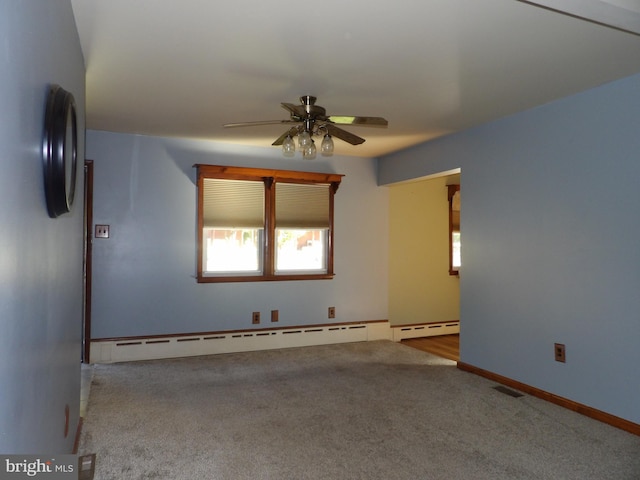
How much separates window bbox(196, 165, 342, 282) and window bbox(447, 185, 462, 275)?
1859mm

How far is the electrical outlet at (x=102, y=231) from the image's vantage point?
175 inches

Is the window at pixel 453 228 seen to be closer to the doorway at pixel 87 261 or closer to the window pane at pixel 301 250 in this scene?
the window pane at pixel 301 250

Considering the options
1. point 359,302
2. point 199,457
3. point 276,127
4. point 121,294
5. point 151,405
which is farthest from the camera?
point 359,302

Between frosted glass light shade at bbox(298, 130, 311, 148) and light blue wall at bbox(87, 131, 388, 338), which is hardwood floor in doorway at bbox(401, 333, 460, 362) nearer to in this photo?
light blue wall at bbox(87, 131, 388, 338)

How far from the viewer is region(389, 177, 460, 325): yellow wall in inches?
234

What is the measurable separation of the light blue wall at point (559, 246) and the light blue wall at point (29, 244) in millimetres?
3335

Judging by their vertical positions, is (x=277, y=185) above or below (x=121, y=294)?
above

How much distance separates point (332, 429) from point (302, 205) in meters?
2.99

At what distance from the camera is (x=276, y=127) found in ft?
13.9

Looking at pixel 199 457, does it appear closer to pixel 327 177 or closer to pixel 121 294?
pixel 121 294

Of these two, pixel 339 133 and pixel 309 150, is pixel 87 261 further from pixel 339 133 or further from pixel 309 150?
pixel 339 133

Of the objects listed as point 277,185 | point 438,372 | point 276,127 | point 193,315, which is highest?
point 276,127

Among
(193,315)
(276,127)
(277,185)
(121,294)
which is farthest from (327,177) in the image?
(121,294)

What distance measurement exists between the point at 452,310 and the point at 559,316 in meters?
2.94
